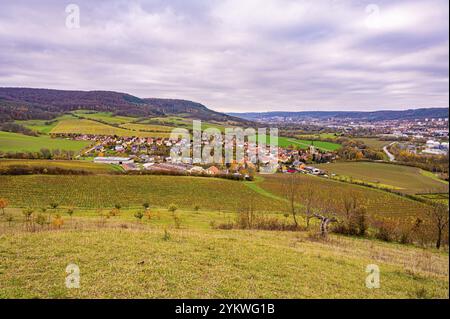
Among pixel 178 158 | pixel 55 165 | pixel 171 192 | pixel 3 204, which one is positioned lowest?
pixel 171 192

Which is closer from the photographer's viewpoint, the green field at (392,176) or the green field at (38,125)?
the green field at (392,176)

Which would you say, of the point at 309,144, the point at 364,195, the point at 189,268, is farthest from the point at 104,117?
the point at 189,268

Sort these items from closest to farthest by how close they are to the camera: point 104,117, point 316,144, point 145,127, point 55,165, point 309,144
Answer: point 55,165 → point 316,144 → point 309,144 → point 145,127 → point 104,117

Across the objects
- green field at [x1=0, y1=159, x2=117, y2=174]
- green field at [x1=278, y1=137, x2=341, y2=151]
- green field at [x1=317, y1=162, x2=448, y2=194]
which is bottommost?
green field at [x1=317, y1=162, x2=448, y2=194]

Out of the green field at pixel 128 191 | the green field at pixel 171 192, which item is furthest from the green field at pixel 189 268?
the green field at pixel 171 192

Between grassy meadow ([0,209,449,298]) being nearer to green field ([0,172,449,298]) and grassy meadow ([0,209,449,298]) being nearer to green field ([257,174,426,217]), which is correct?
green field ([0,172,449,298])

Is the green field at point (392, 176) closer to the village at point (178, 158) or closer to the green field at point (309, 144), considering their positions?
the village at point (178, 158)

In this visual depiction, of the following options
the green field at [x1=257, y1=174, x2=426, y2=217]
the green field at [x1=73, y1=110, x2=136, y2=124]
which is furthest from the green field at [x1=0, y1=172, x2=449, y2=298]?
the green field at [x1=73, y1=110, x2=136, y2=124]

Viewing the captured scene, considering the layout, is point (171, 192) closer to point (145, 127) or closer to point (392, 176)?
point (392, 176)

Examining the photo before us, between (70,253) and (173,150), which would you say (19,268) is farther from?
(173,150)
